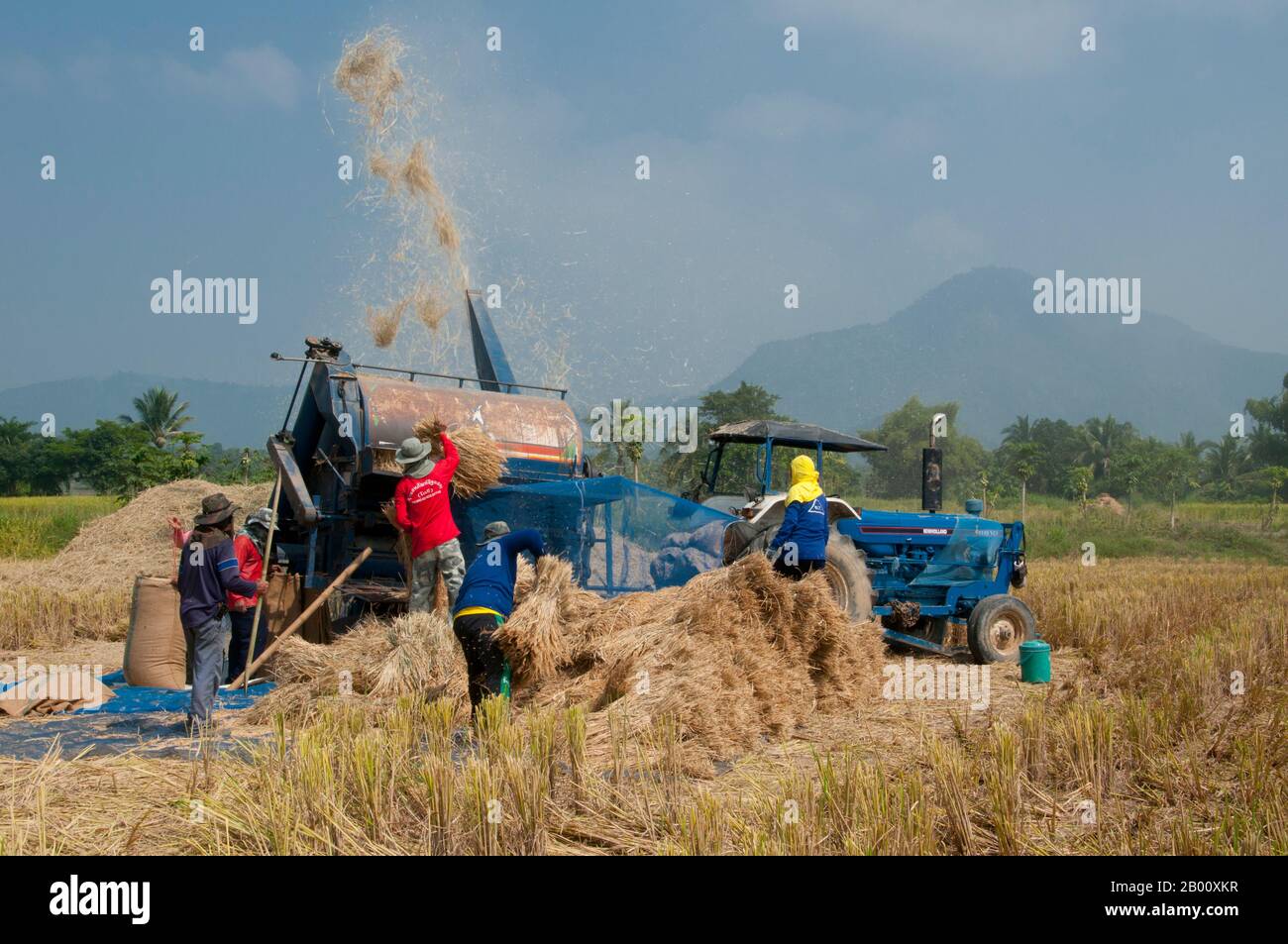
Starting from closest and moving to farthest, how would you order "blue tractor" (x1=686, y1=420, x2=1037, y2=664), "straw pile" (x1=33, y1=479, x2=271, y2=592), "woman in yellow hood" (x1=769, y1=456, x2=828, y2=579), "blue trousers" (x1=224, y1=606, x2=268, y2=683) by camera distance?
"woman in yellow hood" (x1=769, y1=456, x2=828, y2=579)
"blue trousers" (x1=224, y1=606, x2=268, y2=683)
"blue tractor" (x1=686, y1=420, x2=1037, y2=664)
"straw pile" (x1=33, y1=479, x2=271, y2=592)

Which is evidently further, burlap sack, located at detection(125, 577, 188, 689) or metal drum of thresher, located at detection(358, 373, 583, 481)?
metal drum of thresher, located at detection(358, 373, 583, 481)

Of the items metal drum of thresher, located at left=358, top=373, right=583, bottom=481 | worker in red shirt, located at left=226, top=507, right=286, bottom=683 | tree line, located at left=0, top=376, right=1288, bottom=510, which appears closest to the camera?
worker in red shirt, located at left=226, top=507, right=286, bottom=683

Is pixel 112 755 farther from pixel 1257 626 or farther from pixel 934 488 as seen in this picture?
pixel 1257 626

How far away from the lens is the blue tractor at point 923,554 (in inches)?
404

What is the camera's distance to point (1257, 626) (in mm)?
10500

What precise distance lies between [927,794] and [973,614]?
20.0ft

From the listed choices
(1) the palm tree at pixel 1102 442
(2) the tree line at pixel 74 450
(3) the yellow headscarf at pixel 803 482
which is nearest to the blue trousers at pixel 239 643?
(3) the yellow headscarf at pixel 803 482

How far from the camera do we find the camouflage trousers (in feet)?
26.9

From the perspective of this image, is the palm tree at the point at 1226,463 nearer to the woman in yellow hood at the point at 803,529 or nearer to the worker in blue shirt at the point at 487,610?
the woman in yellow hood at the point at 803,529

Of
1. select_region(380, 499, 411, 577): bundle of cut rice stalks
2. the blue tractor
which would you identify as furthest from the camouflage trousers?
the blue tractor

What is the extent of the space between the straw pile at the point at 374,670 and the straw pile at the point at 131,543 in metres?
9.01

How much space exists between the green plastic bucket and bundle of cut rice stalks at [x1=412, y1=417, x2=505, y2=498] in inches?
192

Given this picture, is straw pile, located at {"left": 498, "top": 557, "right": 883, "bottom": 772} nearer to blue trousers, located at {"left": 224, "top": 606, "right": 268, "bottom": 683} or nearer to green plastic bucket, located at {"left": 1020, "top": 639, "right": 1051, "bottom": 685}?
green plastic bucket, located at {"left": 1020, "top": 639, "right": 1051, "bottom": 685}
